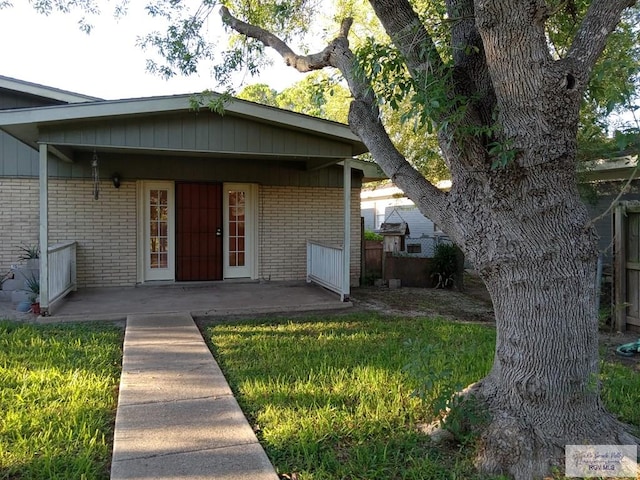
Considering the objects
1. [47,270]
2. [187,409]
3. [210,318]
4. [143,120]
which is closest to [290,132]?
[143,120]

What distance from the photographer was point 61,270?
26.3 feet

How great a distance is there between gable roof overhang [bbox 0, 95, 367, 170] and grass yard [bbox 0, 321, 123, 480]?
9.36 feet

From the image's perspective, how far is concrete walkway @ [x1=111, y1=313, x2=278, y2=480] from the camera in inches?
114

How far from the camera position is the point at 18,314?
7496 mm

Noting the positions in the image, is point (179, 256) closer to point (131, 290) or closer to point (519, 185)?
point (131, 290)

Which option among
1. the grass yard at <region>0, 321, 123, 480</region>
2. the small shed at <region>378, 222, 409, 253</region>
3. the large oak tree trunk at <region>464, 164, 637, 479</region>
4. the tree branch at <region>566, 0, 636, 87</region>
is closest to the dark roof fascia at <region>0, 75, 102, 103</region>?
the grass yard at <region>0, 321, 123, 480</region>

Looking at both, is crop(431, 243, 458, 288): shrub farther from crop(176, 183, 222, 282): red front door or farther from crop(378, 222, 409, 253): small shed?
crop(176, 183, 222, 282): red front door

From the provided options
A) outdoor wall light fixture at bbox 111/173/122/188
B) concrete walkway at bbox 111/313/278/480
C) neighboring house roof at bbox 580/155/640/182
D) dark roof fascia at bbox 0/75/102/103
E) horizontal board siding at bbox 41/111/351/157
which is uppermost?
dark roof fascia at bbox 0/75/102/103

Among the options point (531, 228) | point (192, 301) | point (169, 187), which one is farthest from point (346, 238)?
→ point (531, 228)

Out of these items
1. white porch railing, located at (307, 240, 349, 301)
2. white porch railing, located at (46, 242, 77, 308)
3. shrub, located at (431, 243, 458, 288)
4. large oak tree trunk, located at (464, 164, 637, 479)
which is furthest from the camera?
shrub, located at (431, 243, 458, 288)

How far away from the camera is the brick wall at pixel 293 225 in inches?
418

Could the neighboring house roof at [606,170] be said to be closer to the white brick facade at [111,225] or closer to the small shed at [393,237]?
the small shed at [393,237]

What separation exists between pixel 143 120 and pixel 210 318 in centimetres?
315

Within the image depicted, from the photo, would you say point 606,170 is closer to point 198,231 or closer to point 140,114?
point 198,231
